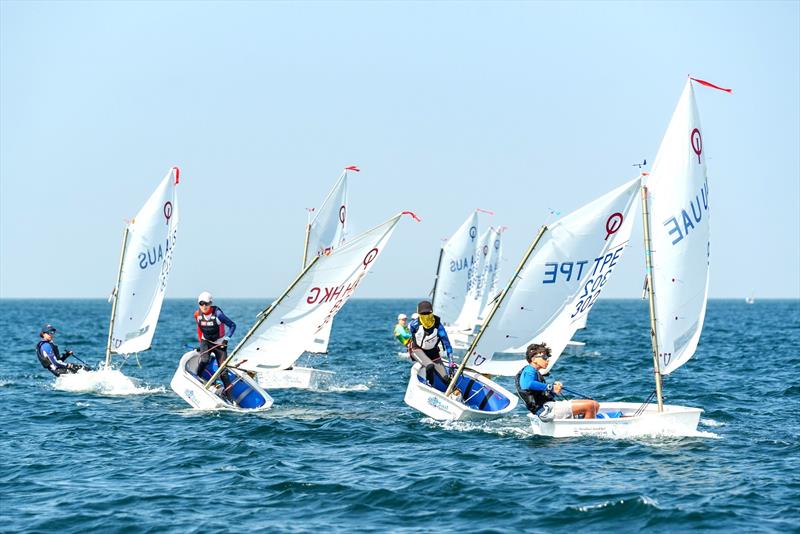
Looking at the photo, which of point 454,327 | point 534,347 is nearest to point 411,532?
point 534,347

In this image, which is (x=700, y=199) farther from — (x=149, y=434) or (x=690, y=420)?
(x=149, y=434)

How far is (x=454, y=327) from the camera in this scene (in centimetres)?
4262

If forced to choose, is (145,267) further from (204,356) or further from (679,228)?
(679,228)

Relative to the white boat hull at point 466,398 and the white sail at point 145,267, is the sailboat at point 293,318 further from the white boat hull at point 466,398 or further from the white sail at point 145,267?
the white sail at point 145,267

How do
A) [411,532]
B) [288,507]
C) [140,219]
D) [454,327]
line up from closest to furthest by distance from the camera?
[411,532], [288,507], [140,219], [454,327]

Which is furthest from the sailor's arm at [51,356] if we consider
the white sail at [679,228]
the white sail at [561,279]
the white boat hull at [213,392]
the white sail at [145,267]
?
the white sail at [679,228]

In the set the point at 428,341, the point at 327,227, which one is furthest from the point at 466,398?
the point at 327,227

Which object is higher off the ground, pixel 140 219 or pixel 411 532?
pixel 140 219

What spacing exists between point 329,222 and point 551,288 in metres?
11.7

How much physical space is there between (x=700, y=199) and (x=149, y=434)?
11.0 metres

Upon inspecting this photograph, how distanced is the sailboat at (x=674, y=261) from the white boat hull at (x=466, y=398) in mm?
1799

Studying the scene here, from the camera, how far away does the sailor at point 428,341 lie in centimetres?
1906

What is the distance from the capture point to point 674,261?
603 inches

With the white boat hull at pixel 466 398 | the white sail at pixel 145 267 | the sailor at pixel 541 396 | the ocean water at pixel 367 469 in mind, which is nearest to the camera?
the ocean water at pixel 367 469
